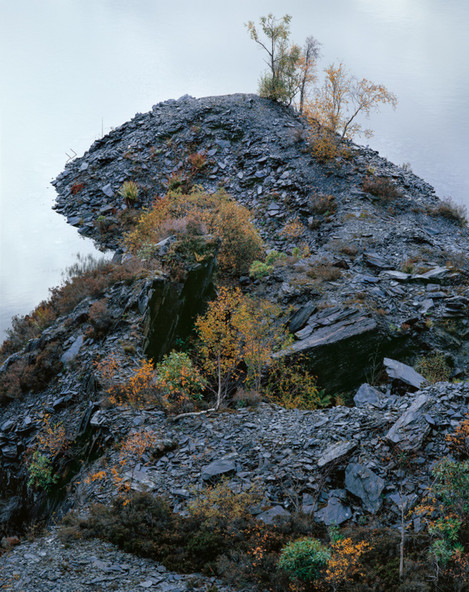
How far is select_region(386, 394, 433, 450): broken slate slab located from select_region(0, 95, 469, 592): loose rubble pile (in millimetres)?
50

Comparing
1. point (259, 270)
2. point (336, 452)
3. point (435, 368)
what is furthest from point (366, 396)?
point (259, 270)

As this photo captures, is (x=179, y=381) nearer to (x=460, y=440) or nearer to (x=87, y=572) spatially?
(x=87, y=572)

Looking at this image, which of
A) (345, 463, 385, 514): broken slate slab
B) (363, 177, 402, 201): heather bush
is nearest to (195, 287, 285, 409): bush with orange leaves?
(345, 463, 385, 514): broken slate slab

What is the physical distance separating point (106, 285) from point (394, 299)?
45.2ft

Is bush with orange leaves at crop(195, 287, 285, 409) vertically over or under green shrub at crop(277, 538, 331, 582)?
over

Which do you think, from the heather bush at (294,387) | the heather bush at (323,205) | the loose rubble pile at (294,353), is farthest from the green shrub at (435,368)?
Answer: the heather bush at (323,205)

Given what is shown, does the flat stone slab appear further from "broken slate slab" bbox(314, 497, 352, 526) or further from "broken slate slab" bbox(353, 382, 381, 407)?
"broken slate slab" bbox(314, 497, 352, 526)

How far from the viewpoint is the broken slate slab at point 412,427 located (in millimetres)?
11070

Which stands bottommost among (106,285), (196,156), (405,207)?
(405,207)

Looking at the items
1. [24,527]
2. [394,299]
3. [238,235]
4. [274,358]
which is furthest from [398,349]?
[24,527]

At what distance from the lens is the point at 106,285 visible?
20.3 meters

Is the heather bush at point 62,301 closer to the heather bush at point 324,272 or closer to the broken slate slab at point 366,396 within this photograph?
the heather bush at point 324,272

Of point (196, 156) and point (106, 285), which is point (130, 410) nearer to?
point (106, 285)

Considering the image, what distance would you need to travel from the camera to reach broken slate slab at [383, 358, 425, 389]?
16125 millimetres
